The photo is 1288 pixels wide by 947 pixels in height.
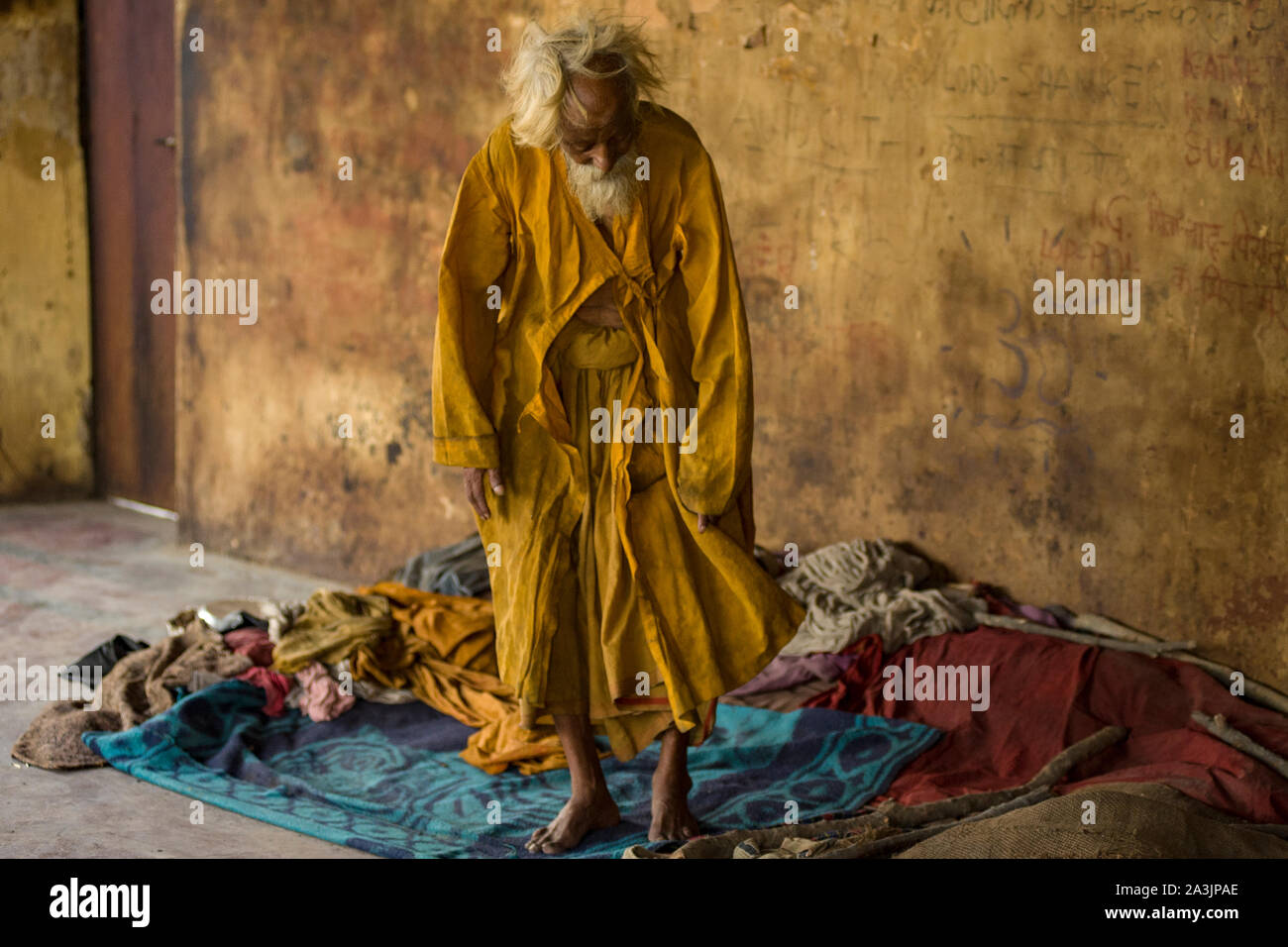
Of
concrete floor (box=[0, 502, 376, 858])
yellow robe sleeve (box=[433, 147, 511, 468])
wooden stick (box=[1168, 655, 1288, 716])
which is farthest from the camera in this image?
wooden stick (box=[1168, 655, 1288, 716])

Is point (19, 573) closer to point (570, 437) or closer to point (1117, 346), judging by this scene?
point (570, 437)

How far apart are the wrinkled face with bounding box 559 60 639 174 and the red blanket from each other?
206cm

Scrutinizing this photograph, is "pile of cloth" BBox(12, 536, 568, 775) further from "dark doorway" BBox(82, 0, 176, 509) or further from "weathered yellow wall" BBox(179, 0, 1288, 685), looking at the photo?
"dark doorway" BBox(82, 0, 176, 509)

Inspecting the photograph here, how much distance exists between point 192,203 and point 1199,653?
5337 millimetres

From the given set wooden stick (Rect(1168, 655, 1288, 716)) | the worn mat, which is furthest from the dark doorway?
the worn mat

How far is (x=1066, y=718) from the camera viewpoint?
4.39m

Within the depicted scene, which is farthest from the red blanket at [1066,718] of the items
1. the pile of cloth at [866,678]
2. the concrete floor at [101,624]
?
the concrete floor at [101,624]

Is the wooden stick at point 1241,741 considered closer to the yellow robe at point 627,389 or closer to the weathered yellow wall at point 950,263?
the weathered yellow wall at point 950,263

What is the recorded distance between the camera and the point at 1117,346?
4863 mm

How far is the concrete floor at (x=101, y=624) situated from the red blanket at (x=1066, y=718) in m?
1.87

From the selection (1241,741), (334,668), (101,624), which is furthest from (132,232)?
(1241,741)

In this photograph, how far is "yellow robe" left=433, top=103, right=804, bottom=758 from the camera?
11.9 feet

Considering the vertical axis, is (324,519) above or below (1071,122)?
below

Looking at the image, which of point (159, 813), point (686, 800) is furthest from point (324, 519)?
point (686, 800)
